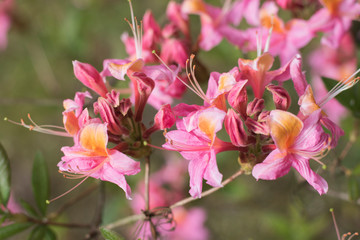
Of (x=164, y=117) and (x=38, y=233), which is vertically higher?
(x=164, y=117)

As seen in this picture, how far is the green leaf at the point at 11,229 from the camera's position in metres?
1.31

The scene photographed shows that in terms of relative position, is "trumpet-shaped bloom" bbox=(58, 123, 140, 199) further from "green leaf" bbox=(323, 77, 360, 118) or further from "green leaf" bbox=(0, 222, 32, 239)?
"green leaf" bbox=(323, 77, 360, 118)

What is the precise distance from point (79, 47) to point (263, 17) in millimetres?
1289

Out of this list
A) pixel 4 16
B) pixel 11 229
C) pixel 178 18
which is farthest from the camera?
pixel 4 16

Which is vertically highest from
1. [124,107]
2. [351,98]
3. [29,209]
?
[124,107]

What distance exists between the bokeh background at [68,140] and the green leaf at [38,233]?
365 millimetres

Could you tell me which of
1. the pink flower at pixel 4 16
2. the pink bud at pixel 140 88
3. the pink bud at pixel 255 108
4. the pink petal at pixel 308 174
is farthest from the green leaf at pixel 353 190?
the pink flower at pixel 4 16

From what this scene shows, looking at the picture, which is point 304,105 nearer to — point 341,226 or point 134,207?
point 341,226

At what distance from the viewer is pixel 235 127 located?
102 cm

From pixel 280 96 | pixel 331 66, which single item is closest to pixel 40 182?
pixel 280 96

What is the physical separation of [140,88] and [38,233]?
635mm

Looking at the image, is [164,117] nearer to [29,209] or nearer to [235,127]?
[235,127]

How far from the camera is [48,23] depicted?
282 centimetres

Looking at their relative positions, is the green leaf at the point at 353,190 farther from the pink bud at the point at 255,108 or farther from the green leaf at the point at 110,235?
the green leaf at the point at 110,235
